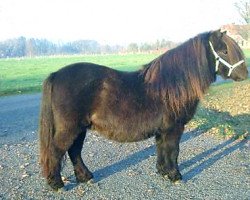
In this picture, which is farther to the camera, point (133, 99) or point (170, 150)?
point (170, 150)

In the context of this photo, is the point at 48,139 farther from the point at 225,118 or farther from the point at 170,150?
the point at 225,118

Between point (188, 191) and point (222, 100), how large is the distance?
735 centimetres

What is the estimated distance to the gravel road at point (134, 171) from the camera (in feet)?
14.1

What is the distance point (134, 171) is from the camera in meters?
5.12

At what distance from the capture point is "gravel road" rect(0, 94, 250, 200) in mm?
4301

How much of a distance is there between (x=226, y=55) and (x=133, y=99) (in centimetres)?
141

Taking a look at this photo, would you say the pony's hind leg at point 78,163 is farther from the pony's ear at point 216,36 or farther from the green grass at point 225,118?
the green grass at point 225,118

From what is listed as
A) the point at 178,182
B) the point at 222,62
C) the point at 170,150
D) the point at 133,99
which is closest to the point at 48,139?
the point at 133,99

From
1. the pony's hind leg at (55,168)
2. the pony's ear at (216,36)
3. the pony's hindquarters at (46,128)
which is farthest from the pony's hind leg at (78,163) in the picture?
the pony's ear at (216,36)

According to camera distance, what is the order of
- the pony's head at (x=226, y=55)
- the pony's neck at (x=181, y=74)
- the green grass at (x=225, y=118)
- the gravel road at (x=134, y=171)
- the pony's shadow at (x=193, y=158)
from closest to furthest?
the gravel road at (x=134, y=171) → the pony's neck at (x=181, y=74) → the pony's head at (x=226, y=55) → the pony's shadow at (x=193, y=158) → the green grass at (x=225, y=118)

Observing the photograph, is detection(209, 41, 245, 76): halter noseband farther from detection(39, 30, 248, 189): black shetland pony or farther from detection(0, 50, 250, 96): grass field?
detection(0, 50, 250, 96): grass field

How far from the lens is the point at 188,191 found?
4.32 meters

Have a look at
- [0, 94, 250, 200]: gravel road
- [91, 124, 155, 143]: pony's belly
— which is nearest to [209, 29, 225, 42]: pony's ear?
[91, 124, 155, 143]: pony's belly

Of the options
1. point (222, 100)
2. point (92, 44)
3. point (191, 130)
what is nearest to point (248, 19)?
point (222, 100)
